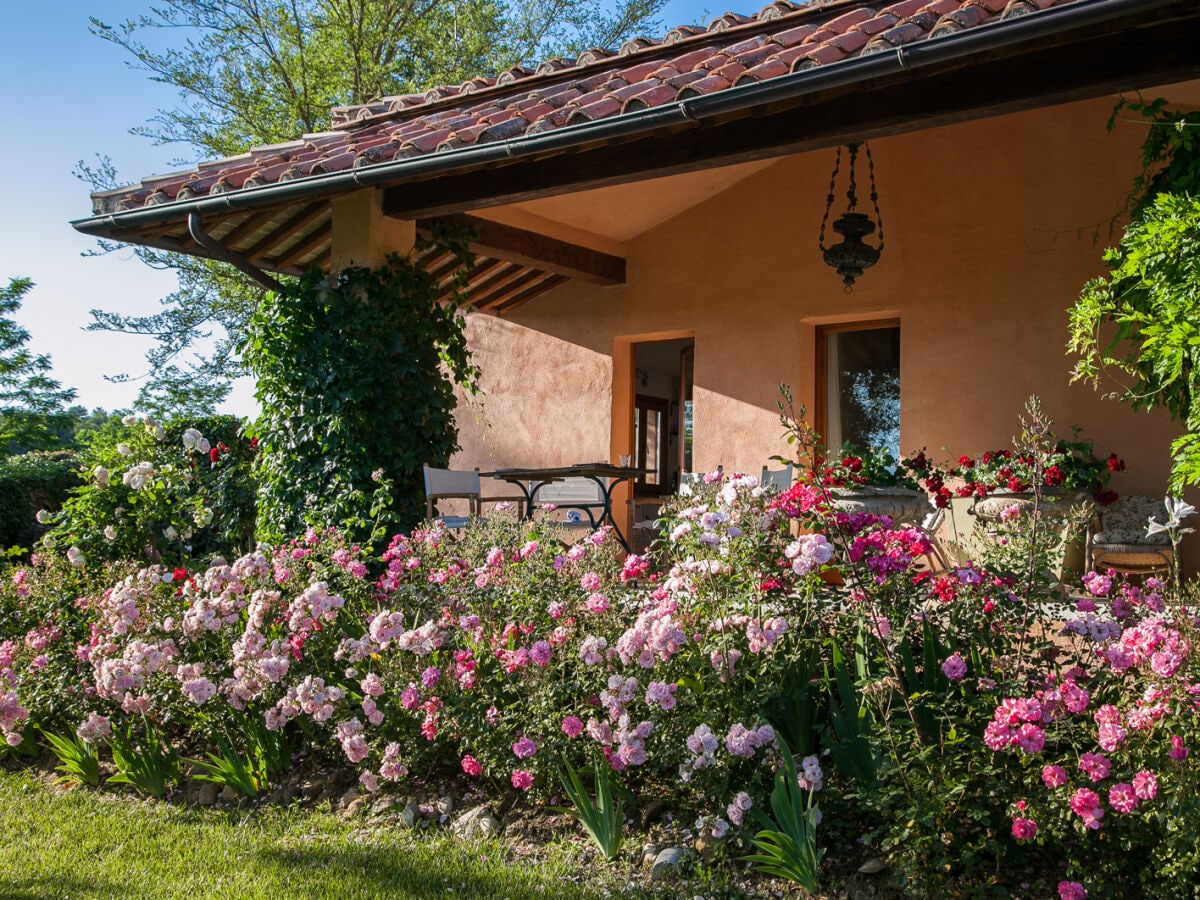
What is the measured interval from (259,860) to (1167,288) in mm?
4011

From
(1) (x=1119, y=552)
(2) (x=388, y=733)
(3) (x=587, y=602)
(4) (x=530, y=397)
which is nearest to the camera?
(3) (x=587, y=602)

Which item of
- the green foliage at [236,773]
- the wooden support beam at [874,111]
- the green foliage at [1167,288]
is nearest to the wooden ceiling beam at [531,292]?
the wooden support beam at [874,111]

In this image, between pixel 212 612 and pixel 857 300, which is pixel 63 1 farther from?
pixel 212 612

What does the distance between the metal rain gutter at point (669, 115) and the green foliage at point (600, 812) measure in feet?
9.30

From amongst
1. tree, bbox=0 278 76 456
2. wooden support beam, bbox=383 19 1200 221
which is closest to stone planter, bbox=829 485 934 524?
wooden support beam, bbox=383 19 1200 221

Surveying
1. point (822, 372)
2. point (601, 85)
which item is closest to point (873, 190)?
point (822, 372)

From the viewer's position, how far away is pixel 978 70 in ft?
14.8

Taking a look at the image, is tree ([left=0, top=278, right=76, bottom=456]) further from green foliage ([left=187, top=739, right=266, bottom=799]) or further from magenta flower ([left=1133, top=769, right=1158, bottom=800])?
magenta flower ([left=1133, top=769, right=1158, bottom=800])

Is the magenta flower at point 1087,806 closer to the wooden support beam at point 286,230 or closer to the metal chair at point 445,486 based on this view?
the metal chair at point 445,486

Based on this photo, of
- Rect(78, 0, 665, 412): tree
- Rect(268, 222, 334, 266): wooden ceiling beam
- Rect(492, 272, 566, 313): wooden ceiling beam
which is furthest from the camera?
Rect(78, 0, 665, 412): tree

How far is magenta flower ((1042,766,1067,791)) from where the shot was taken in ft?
7.75

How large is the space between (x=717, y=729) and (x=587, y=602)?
2.13ft

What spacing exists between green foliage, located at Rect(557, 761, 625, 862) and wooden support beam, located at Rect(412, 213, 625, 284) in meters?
4.54

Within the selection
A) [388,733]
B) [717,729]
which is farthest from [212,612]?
[717,729]
